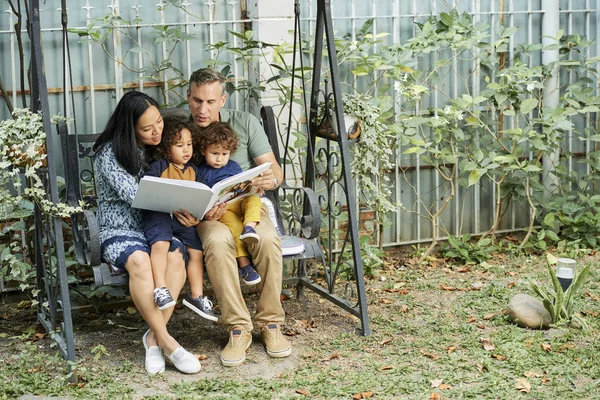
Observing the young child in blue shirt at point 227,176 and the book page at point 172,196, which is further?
the young child in blue shirt at point 227,176

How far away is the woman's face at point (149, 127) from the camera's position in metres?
4.54

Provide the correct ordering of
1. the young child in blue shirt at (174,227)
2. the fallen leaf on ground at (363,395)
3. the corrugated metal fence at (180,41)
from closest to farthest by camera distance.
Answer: the fallen leaf on ground at (363,395), the young child in blue shirt at (174,227), the corrugated metal fence at (180,41)

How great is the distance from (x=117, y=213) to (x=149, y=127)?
0.46m

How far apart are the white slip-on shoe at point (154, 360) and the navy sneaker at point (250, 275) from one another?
1.85 feet

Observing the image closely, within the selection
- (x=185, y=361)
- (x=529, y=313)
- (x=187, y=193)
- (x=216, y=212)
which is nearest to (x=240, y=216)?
(x=216, y=212)

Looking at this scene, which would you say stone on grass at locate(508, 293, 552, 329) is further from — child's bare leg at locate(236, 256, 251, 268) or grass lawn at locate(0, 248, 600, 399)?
child's bare leg at locate(236, 256, 251, 268)

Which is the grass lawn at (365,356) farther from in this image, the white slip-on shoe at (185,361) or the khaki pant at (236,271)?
the khaki pant at (236,271)

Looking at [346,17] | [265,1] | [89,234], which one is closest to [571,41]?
[346,17]

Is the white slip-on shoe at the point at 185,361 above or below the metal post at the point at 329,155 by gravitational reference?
below

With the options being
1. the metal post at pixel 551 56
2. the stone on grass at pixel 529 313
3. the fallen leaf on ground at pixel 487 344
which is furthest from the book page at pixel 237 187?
the metal post at pixel 551 56

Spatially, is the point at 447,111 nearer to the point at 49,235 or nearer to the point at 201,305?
the point at 201,305

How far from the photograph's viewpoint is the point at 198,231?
15.2ft

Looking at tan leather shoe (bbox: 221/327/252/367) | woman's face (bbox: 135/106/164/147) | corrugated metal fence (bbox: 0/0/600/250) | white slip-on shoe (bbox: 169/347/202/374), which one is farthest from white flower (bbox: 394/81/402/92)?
white slip-on shoe (bbox: 169/347/202/374)

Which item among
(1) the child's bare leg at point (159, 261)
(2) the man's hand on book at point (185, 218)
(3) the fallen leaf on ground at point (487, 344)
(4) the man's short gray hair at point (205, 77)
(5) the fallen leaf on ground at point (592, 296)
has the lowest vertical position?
(5) the fallen leaf on ground at point (592, 296)
